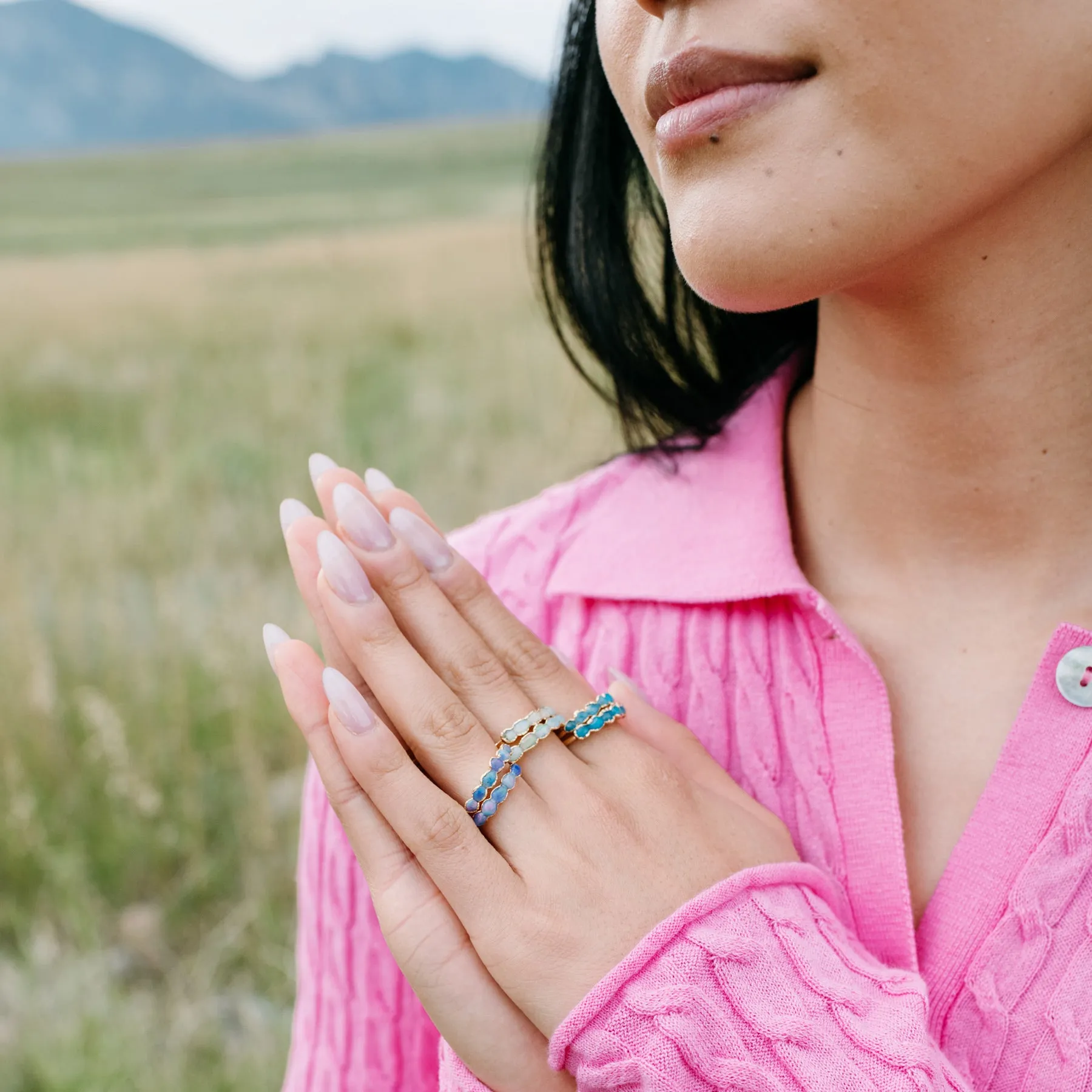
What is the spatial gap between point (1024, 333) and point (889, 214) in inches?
11.6

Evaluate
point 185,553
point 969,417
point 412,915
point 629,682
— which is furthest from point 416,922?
point 185,553

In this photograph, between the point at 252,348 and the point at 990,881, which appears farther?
the point at 252,348

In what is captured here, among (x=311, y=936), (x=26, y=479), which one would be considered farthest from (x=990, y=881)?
(x=26, y=479)

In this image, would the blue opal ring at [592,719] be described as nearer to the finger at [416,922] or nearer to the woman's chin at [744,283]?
the finger at [416,922]

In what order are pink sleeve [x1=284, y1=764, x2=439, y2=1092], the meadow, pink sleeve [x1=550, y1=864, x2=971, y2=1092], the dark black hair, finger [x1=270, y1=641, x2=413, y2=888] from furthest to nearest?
1. the meadow
2. the dark black hair
3. pink sleeve [x1=284, y1=764, x2=439, y2=1092]
4. finger [x1=270, y1=641, x2=413, y2=888]
5. pink sleeve [x1=550, y1=864, x2=971, y2=1092]

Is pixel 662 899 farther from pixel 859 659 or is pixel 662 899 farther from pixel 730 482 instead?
pixel 730 482

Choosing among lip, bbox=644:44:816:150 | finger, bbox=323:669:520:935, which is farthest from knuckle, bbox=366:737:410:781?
lip, bbox=644:44:816:150

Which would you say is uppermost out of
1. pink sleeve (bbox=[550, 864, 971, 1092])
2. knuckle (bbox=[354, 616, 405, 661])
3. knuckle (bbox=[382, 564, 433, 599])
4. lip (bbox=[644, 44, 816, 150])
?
lip (bbox=[644, 44, 816, 150])

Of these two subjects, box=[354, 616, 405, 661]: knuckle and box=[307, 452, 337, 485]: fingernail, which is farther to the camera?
box=[307, 452, 337, 485]: fingernail

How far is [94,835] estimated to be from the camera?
3.01 meters

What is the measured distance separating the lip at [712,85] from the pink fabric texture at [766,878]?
0.49m

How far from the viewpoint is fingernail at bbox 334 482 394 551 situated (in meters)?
1.06

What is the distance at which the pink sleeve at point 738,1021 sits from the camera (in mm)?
941

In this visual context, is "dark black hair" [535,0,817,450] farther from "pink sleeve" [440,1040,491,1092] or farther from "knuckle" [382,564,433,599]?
"pink sleeve" [440,1040,491,1092]
